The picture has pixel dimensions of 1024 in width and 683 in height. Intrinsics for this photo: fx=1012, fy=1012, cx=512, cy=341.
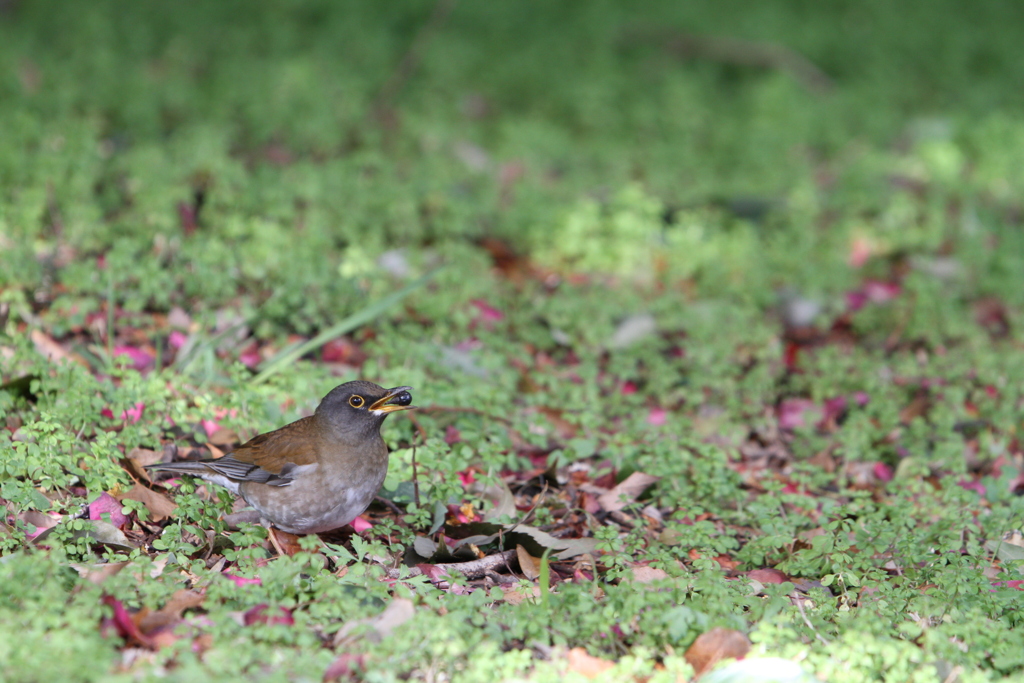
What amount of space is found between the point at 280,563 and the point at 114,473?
1.09 meters

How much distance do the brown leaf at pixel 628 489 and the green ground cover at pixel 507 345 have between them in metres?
0.02

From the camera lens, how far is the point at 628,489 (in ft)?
16.7

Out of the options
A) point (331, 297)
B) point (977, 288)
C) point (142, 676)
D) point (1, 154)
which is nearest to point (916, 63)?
point (977, 288)

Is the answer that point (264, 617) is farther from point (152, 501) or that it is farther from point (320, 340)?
point (320, 340)

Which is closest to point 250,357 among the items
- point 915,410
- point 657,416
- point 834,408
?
point 657,416

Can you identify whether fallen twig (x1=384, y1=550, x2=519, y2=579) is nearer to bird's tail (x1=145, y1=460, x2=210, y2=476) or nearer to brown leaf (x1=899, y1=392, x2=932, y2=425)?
bird's tail (x1=145, y1=460, x2=210, y2=476)

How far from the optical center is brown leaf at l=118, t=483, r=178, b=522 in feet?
14.5

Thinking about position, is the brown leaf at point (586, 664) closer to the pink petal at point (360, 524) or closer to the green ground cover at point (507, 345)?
the green ground cover at point (507, 345)

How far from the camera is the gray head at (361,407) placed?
440 cm

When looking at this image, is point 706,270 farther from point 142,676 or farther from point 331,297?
point 142,676

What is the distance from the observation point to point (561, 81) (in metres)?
10.6

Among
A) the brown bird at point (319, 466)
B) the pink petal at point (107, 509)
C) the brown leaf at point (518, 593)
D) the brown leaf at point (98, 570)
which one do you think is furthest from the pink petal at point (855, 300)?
the brown leaf at point (98, 570)

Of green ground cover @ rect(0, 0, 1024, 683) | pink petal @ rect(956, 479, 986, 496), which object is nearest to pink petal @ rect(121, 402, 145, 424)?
green ground cover @ rect(0, 0, 1024, 683)

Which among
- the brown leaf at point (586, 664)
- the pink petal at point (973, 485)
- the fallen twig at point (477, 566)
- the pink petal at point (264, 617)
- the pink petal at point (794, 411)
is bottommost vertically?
the pink petal at point (794, 411)
